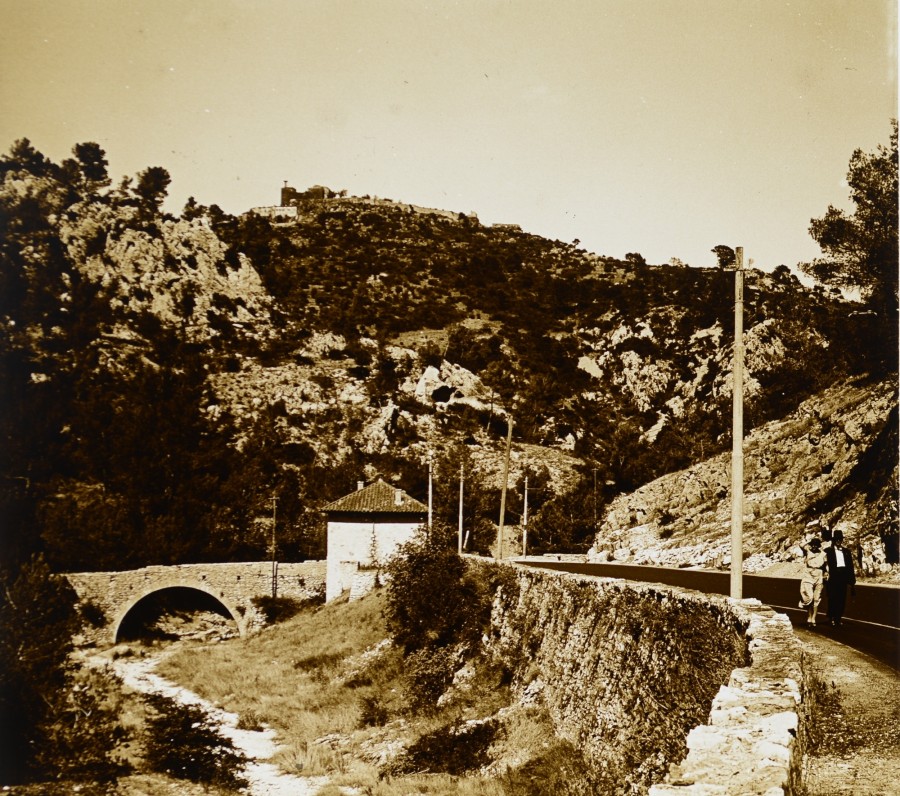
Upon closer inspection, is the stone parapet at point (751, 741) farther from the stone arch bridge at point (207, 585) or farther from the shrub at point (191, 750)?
the stone arch bridge at point (207, 585)

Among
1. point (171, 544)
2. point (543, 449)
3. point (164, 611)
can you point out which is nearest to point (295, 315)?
point (543, 449)

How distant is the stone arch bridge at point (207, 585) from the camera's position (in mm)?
38031

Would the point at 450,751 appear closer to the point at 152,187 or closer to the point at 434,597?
the point at 434,597

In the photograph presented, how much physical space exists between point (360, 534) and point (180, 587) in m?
10.4

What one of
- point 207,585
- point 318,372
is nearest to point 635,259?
point 318,372

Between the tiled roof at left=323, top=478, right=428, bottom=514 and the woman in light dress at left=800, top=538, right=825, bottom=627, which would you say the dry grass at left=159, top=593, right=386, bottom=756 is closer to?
the tiled roof at left=323, top=478, right=428, bottom=514

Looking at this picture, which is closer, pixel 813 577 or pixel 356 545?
A: pixel 813 577

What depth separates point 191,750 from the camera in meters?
21.8

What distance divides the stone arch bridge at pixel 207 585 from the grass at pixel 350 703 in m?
2.81

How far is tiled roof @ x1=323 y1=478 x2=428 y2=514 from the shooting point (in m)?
43.0

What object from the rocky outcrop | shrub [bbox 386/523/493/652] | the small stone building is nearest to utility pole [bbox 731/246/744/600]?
the rocky outcrop

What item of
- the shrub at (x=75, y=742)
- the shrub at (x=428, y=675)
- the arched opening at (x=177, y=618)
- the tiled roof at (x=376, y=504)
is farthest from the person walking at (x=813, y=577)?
the arched opening at (x=177, y=618)

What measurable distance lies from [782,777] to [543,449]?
213 ft

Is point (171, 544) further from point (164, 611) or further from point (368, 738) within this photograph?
point (368, 738)
